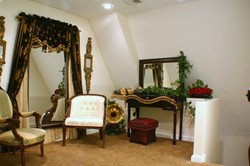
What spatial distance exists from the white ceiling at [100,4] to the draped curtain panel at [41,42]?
300 mm

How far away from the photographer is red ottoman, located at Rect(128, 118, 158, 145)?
390cm

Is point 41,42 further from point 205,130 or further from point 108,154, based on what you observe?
point 205,130

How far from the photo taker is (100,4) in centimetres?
387

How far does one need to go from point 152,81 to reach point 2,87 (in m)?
2.87

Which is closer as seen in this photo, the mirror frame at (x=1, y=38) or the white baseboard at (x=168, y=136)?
the mirror frame at (x=1, y=38)

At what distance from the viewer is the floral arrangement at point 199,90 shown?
3.93 m

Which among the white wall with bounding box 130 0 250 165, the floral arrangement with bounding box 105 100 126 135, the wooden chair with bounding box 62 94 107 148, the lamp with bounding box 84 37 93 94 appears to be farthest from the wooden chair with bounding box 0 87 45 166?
the white wall with bounding box 130 0 250 165

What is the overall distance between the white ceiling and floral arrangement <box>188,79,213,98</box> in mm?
1533

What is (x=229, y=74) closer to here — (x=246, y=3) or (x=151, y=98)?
(x=246, y=3)

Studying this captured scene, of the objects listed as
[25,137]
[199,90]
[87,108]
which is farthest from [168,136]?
[25,137]

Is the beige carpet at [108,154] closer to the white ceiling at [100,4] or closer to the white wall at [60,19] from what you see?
the white wall at [60,19]

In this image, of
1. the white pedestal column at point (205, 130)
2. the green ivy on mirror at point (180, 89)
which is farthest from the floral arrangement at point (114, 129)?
the white pedestal column at point (205, 130)

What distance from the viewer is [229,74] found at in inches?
151

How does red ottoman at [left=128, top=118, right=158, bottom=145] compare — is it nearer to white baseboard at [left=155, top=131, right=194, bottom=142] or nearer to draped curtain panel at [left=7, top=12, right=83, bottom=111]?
white baseboard at [left=155, top=131, right=194, bottom=142]
